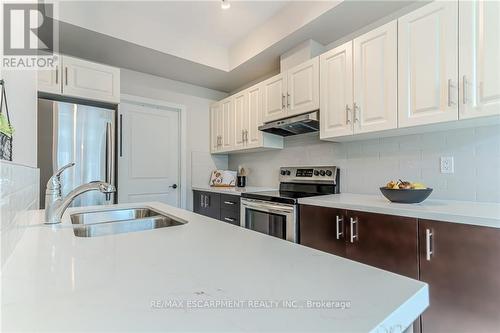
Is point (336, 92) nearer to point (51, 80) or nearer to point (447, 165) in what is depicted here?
point (447, 165)

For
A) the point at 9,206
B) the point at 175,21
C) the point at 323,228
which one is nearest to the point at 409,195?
the point at 323,228

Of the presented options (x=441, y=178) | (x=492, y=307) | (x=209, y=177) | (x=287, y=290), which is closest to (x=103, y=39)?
(x=209, y=177)

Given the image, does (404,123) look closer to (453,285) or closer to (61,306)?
(453,285)

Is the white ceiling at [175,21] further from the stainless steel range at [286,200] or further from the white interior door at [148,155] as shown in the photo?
the stainless steel range at [286,200]

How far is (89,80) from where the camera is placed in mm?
2469

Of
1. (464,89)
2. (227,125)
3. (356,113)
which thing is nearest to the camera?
(464,89)

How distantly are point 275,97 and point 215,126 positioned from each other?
131cm

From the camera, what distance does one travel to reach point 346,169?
8.25ft

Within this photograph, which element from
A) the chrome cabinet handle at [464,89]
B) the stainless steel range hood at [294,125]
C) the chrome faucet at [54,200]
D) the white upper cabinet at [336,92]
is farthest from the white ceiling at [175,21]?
the chrome faucet at [54,200]

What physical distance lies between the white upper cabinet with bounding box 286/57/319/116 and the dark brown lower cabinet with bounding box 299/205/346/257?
99cm

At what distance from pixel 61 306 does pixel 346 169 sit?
245 centimetres

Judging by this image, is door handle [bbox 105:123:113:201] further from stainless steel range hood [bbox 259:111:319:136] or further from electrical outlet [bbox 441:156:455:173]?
electrical outlet [bbox 441:156:455:173]

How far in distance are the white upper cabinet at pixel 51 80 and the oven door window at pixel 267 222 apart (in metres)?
2.11

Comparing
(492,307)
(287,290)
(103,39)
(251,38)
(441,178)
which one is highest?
(251,38)
